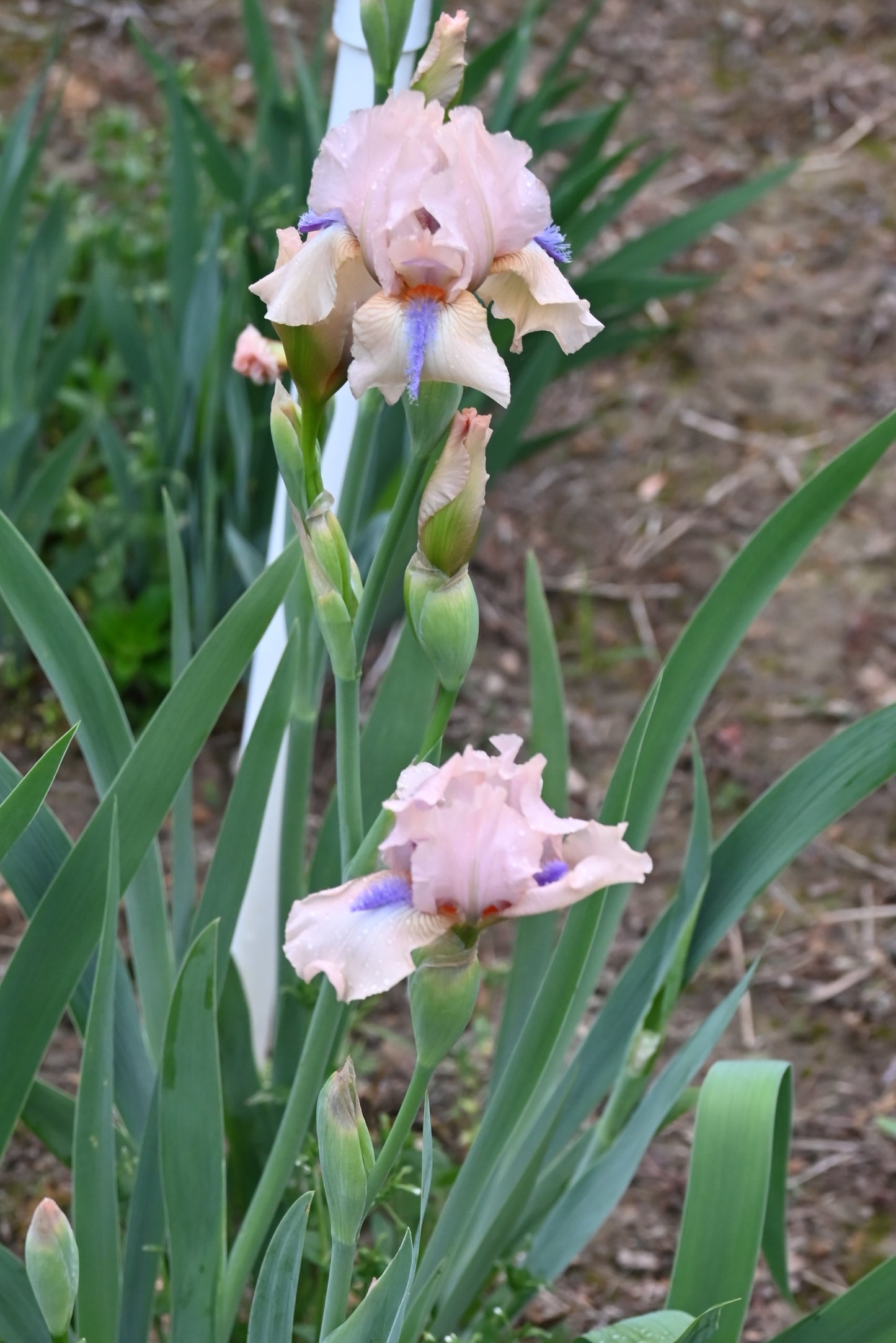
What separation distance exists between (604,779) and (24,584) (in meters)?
1.11

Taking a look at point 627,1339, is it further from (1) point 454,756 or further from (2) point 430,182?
(2) point 430,182

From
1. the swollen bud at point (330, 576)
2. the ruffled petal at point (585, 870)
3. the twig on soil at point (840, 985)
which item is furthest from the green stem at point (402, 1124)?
the twig on soil at point (840, 985)

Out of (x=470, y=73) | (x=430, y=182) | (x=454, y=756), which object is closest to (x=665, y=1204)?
(x=454, y=756)

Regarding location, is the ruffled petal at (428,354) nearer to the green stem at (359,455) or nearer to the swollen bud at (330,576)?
the swollen bud at (330,576)

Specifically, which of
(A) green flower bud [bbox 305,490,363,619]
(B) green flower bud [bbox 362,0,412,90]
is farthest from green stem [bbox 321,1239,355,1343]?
(B) green flower bud [bbox 362,0,412,90]

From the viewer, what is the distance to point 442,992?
0.64 meters

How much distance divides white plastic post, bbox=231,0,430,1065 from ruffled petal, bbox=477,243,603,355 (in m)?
0.33

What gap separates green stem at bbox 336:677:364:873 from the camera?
767 mm

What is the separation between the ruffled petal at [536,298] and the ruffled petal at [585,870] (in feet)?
0.78

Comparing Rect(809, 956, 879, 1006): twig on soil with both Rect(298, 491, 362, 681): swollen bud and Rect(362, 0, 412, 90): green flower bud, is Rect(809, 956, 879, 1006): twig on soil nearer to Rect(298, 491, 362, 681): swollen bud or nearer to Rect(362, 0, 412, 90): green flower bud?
Rect(298, 491, 362, 681): swollen bud

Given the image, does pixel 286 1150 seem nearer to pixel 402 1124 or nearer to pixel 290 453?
pixel 402 1124

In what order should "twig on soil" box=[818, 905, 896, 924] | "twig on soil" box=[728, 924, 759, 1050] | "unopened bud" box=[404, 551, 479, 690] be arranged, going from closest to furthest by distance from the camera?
1. "unopened bud" box=[404, 551, 479, 690]
2. "twig on soil" box=[728, 924, 759, 1050]
3. "twig on soil" box=[818, 905, 896, 924]

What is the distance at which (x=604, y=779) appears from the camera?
73.6 inches

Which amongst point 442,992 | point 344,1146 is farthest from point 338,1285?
point 442,992
